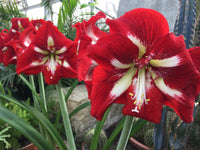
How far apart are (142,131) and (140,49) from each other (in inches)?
57.2

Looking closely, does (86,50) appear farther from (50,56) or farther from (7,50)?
(7,50)

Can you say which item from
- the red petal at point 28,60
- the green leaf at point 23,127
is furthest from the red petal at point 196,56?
the green leaf at point 23,127

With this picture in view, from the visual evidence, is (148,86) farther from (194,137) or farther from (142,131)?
(142,131)

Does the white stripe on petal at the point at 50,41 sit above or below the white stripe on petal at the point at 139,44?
below

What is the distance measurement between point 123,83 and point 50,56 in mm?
333

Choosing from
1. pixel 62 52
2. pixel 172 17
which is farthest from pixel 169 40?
pixel 172 17

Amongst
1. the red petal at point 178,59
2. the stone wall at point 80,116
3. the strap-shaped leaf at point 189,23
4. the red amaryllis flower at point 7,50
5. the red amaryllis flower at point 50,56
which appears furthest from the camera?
the stone wall at point 80,116

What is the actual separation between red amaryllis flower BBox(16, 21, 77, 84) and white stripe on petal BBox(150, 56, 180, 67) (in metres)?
0.24

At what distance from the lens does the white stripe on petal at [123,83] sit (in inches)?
10.8

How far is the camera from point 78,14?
2.69 meters

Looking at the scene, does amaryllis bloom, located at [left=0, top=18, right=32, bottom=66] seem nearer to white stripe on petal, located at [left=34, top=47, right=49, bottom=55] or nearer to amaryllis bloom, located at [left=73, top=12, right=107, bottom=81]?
white stripe on petal, located at [left=34, top=47, right=49, bottom=55]

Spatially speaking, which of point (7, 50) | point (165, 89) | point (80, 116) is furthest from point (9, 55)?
point (80, 116)

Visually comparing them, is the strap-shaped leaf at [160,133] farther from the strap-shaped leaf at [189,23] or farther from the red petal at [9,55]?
the red petal at [9,55]

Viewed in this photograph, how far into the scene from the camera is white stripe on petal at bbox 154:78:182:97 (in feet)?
0.87
